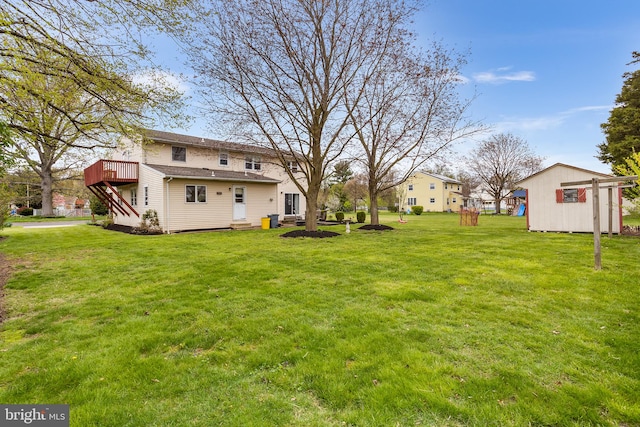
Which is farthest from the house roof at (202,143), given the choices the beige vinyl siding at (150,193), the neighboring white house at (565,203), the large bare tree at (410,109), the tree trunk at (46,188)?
the tree trunk at (46,188)

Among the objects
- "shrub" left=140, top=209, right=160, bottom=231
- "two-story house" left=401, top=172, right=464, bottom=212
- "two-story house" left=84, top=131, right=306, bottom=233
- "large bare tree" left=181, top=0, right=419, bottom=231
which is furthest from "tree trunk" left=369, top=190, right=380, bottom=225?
"two-story house" left=401, top=172, right=464, bottom=212

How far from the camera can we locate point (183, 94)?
25.3 feet

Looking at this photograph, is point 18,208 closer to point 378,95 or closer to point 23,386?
point 378,95

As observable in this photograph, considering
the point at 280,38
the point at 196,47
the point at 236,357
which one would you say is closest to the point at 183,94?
the point at 196,47

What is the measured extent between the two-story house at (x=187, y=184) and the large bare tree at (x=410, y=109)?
4759mm

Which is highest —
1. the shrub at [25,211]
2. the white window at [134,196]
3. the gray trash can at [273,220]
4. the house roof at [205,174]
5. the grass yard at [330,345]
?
the house roof at [205,174]

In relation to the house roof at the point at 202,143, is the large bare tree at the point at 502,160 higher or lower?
higher

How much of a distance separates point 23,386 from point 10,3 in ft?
19.8

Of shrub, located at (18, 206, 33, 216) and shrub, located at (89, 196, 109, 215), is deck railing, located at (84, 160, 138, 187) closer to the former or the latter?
shrub, located at (89, 196, 109, 215)

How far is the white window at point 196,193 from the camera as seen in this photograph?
16388 mm

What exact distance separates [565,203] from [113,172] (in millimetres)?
22624

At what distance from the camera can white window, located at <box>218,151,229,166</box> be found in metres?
19.7

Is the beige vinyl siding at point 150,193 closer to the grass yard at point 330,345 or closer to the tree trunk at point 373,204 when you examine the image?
the grass yard at point 330,345

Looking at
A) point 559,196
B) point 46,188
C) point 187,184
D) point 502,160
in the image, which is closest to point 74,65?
point 187,184
